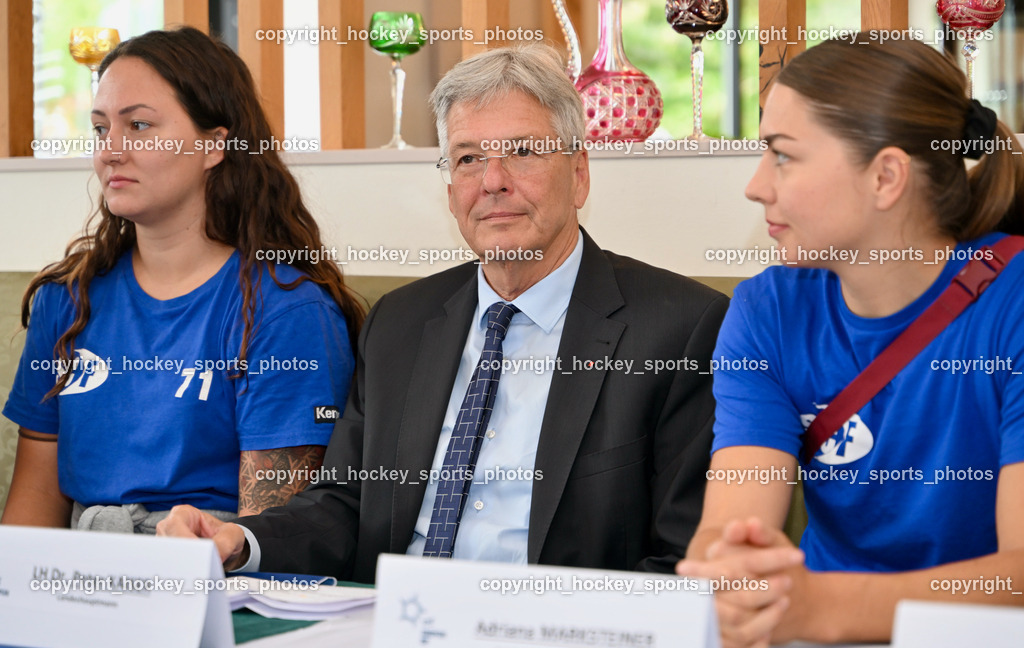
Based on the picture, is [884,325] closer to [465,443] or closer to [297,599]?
[465,443]

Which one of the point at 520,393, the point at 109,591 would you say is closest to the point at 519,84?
the point at 520,393

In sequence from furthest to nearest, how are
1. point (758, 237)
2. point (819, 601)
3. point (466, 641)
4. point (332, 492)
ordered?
point (758, 237), point (332, 492), point (819, 601), point (466, 641)

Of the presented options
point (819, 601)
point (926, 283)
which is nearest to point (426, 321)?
point (926, 283)

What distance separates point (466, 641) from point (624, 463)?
0.64 meters

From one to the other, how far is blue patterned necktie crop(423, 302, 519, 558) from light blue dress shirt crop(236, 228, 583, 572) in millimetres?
17

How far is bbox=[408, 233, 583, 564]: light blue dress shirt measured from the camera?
141 centimetres

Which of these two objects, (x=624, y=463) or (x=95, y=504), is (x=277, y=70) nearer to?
(x=95, y=504)

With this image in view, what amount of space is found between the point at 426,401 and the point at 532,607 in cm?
75

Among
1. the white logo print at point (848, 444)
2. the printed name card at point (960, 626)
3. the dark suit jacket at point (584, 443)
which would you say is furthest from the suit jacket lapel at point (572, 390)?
the printed name card at point (960, 626)

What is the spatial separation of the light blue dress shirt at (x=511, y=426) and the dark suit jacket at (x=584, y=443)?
0.08 feet

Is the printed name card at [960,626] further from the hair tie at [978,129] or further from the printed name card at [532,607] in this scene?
the hair tie at [978,129]

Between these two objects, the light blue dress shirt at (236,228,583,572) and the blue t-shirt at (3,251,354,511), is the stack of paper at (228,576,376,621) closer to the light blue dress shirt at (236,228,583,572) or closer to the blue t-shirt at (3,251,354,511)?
the light blue dress shirt at (236,228,583,572)

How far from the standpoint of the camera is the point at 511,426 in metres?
1.45

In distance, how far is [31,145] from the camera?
2.50m
